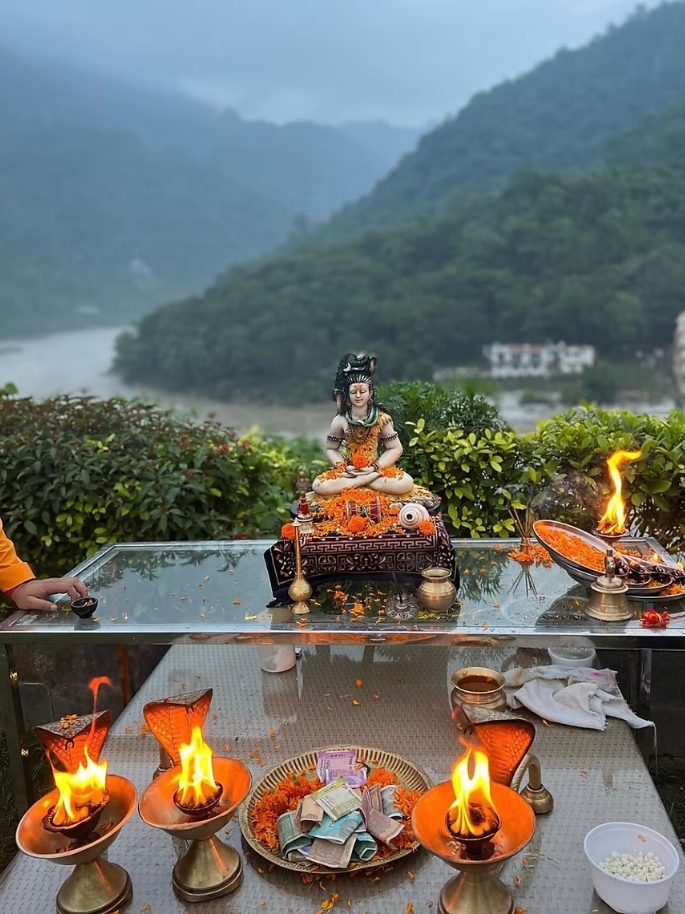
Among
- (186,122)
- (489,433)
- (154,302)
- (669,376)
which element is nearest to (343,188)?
(186,122)

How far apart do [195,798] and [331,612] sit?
1160 mm

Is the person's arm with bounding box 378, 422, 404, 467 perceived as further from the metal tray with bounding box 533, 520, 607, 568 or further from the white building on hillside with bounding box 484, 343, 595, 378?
the white building on hillside with bounding box 484, 343, 595, 378

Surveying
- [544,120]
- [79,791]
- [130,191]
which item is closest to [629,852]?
[79,791]

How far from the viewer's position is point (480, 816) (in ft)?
6.00

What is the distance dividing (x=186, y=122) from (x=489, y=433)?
8190 cm

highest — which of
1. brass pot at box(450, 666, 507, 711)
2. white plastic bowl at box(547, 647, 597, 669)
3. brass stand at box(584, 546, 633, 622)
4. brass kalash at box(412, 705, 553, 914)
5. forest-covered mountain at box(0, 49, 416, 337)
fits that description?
forest-covered mountain at box(0, 49, 416, 337)

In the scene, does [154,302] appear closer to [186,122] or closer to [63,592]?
[186,122]

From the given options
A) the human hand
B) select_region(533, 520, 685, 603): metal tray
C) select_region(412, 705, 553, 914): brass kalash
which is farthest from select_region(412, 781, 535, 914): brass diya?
the human hand

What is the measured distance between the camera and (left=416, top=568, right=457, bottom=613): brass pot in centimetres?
301

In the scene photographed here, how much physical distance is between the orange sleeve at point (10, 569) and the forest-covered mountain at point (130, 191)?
3849 cm

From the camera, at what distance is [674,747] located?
3258 millimetres

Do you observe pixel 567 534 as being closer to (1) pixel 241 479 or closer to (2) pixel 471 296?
(1) pixel 241 479

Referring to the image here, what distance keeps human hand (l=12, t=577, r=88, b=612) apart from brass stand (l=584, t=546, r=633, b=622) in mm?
2203

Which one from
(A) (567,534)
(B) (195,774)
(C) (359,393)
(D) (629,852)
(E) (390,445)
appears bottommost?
(D) (629,852)
